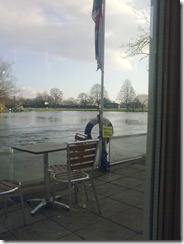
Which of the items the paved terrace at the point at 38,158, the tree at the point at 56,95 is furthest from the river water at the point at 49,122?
the tree at the point at 56,95

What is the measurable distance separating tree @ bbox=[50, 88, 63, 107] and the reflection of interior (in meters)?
2.75

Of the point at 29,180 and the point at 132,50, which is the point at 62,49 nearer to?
the point at 132,50

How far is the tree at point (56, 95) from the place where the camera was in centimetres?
409

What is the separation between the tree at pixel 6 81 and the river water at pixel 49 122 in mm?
299

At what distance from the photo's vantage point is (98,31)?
436 cm

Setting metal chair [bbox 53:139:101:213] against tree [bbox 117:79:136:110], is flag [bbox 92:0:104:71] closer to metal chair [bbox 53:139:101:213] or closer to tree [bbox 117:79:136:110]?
tree [bbox 117:79:136:110]

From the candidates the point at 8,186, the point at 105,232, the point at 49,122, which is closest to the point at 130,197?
the point at 105,232

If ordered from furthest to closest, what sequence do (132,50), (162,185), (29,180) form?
(132,50) → (29,180) → (162,185)

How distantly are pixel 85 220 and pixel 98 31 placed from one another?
286cm

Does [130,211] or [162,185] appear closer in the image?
[162,185]

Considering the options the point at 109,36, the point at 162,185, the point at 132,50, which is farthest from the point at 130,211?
the point at 132,50

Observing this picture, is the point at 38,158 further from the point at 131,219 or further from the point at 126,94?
the point at 131,219

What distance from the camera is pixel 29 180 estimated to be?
4.04m

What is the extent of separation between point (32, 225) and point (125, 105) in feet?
7.33
